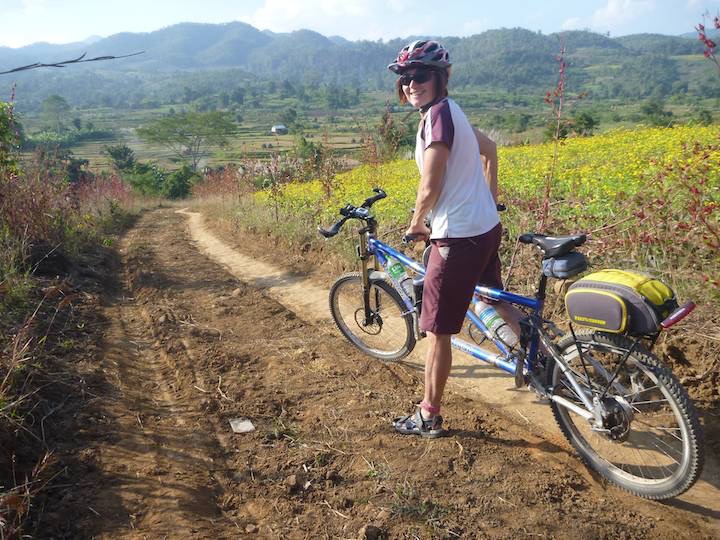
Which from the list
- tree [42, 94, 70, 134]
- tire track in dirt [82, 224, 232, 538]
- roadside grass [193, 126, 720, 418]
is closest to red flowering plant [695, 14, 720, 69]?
roadside grass [193, 126, 720, 418]

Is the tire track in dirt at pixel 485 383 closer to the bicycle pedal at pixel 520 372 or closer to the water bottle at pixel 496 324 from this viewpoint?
the bicycle pedal at pixel 520 372

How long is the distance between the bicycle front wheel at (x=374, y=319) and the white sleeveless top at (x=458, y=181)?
140 cm

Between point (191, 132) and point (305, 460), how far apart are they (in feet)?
216

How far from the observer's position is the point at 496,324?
3285mm

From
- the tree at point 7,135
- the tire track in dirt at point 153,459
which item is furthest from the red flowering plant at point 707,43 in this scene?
the tree at point 7,135

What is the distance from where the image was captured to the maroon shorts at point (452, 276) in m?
2.88

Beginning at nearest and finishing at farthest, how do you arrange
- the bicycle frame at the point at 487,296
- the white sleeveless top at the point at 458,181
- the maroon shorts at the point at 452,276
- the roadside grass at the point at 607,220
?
the white sleeveless top at the point at 458,181, the maroon shorts at the point at 452,276, the bicycle frame at the point at 487,296, the roadside grass at the point at 607,220

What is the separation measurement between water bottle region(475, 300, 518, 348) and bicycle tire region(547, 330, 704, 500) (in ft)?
1.07

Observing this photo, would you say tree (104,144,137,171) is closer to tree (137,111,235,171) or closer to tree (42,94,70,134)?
tree (137,111,235,171)

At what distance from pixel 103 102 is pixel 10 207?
186066mm

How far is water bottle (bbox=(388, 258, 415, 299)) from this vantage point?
398 cm

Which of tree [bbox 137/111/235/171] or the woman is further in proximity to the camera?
tree [bbox 137/111/235/171]

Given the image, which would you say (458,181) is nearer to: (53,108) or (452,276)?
(452,276)

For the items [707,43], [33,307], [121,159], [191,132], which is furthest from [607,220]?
[191,132]
